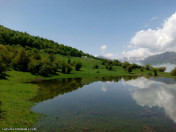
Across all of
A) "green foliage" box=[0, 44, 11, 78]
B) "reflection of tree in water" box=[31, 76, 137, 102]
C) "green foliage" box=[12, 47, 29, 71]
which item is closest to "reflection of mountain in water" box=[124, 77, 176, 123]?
"reflection of tree in water" box=[31, 76, 137, 102]

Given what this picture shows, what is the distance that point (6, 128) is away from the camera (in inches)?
691

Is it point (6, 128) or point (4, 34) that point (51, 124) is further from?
point (4, 34)

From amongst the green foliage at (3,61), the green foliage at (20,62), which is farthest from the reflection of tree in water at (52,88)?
the green foliage at (20,62)

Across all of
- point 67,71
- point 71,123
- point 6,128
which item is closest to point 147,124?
point 71,123

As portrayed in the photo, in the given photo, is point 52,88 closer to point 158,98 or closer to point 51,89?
point 51,89

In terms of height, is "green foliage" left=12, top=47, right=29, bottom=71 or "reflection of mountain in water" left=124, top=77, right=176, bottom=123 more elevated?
"green foliage" left=12, top=47, right=29, bottom=71

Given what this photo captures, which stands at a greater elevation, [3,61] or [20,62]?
[20,62]

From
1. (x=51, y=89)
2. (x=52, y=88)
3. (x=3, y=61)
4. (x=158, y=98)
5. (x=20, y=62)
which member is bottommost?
(x=158, y=98)

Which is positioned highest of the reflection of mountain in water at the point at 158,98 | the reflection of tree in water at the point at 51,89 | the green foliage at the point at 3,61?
the green foliage at the point at 3,61

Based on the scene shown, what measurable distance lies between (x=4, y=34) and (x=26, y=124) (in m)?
218

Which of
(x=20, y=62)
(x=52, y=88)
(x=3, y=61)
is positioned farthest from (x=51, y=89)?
(x=20, y=62)

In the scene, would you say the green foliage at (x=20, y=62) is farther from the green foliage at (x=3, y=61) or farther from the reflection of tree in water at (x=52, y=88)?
the reflection of tree in water at (x=52, y=88)

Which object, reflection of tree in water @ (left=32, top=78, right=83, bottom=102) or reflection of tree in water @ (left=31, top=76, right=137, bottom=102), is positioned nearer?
reflection of tree in water @ (left=32, top=78, right=83, bottom=102)

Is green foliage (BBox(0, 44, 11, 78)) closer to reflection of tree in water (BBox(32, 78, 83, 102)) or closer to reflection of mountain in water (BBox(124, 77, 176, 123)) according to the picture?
reflection of tree in water (BBox(32, 78, 83, 102))
